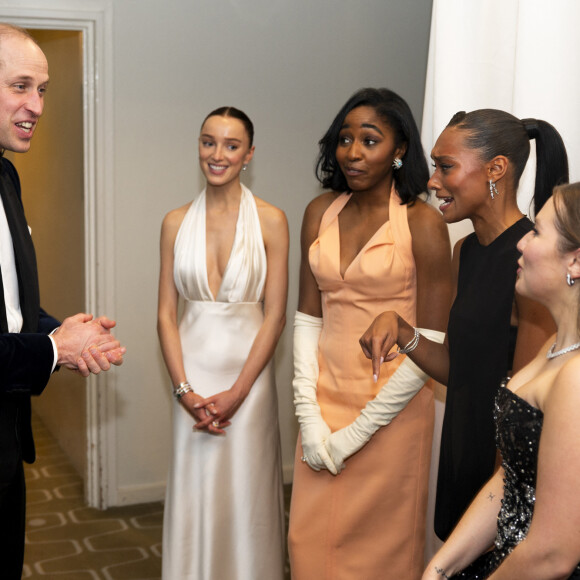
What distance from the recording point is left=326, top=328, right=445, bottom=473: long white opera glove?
8.45 feet

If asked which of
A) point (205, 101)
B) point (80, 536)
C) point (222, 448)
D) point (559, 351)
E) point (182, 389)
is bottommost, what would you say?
point (80, 536)

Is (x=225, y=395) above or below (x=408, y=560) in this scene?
above

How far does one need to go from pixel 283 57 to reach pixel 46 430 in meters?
3.19

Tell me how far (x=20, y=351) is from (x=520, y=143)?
4.77ft

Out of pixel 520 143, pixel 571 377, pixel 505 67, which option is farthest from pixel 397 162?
pixel 571 377

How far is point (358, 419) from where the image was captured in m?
2.63

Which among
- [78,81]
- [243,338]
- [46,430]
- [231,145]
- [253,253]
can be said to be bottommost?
[46,430]

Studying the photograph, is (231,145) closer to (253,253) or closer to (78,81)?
(253,253)

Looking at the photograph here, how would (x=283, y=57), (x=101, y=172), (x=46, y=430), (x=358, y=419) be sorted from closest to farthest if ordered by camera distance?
1. (x=358, y=419)
2. (x=101, y=172)
3. (x=283, y=57)
4. (x=46, y=430)

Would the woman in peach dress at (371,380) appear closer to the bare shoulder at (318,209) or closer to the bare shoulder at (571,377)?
the bare shoulder at (318,209)

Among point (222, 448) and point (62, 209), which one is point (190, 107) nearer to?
point (62, 209)

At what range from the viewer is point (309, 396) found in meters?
2.75

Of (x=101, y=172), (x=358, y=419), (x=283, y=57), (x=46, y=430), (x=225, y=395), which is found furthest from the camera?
(x=46, y=430)

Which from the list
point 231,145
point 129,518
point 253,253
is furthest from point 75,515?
point 231,145
